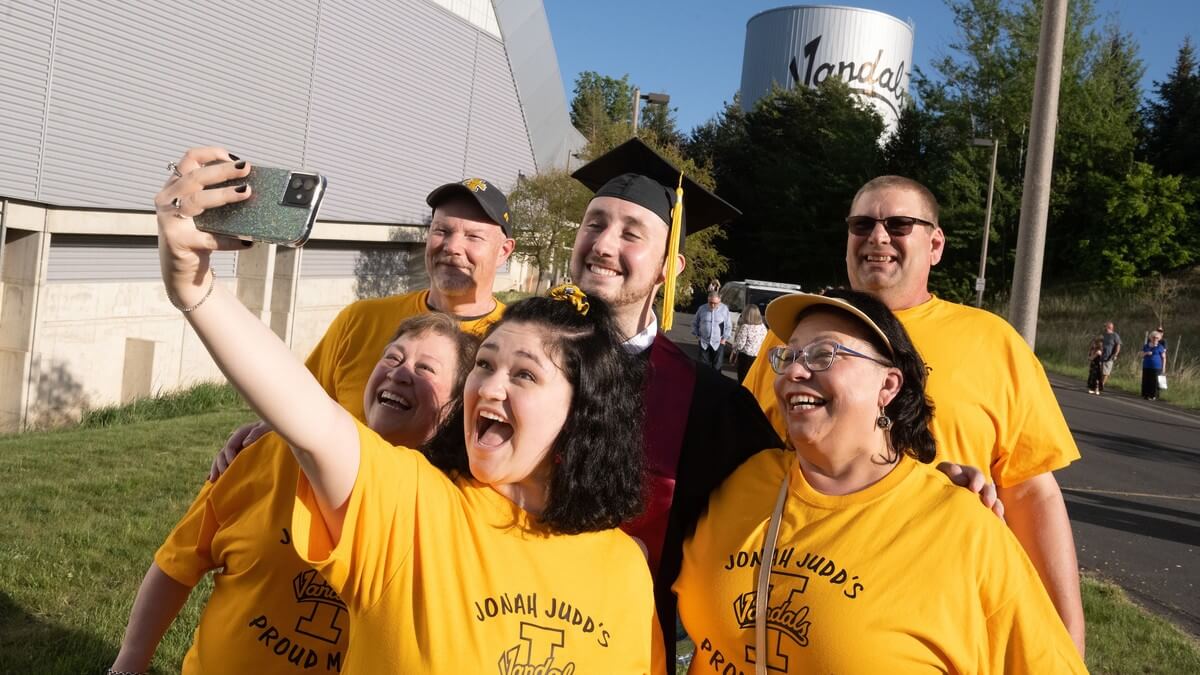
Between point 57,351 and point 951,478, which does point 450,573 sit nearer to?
point 951,478

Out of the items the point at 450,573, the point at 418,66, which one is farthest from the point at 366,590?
the point at 418,66

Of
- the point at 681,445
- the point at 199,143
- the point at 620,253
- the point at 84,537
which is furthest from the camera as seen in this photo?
the point at 199,143

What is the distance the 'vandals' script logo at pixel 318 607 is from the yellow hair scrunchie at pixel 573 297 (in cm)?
92

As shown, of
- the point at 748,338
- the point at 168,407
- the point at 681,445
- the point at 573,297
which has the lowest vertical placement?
the point at 168,407

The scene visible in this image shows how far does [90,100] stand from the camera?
1427cm

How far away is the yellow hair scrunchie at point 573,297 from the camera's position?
7.85 ft

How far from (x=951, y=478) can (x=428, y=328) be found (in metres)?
1.49

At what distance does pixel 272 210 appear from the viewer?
1587mm

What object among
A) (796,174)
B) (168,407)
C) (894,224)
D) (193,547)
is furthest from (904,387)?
(796,174)

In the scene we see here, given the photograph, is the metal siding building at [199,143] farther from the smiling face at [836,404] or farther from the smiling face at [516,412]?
the smiling face at [836,404]

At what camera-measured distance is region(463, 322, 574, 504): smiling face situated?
2127mm

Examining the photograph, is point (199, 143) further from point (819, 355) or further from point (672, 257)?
point (819, 355)

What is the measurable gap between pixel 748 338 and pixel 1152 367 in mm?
12550

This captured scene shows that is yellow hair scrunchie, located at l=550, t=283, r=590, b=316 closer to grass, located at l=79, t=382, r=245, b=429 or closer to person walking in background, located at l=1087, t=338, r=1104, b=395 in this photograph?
grass, located at l=79, t=382, r=245, b=429
